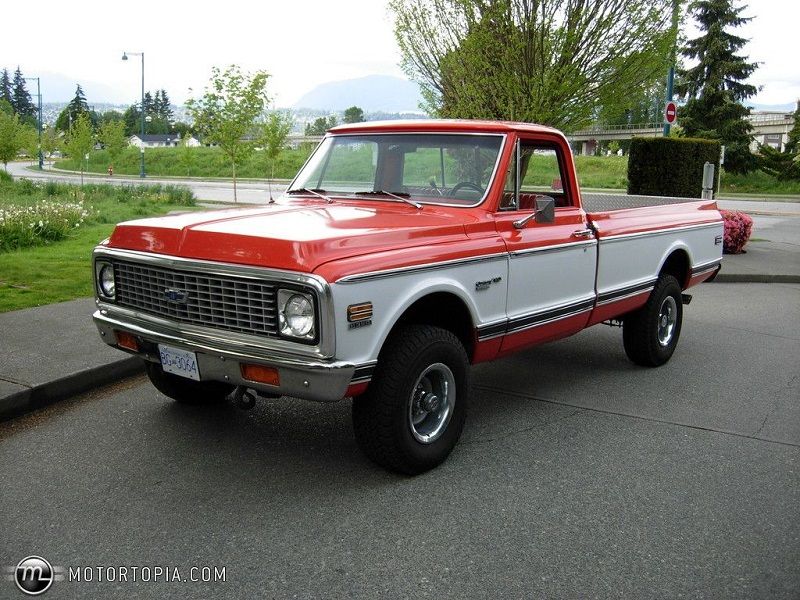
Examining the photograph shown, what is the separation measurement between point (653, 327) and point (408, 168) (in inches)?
106

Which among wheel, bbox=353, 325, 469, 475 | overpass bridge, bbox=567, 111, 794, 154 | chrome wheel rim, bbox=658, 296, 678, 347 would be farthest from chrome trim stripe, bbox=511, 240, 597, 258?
overpass bridge, bbox=567, 111, 794, 154

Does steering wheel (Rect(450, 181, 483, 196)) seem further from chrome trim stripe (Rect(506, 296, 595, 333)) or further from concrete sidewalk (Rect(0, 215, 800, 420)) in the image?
concrete sidewalk (Rect(0, 215, 800, 420))

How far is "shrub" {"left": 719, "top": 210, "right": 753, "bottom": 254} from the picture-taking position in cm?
1381

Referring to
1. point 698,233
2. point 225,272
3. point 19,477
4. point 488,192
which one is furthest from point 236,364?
point 698,233

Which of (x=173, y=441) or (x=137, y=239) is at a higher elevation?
(x=137, y=239)

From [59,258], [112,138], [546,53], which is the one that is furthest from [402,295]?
[112,138]

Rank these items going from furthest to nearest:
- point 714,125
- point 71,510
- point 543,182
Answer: point 714,125 → point 543,182 → point 71,510

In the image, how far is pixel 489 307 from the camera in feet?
15.2

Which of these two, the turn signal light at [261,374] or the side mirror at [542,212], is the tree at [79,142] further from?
the turn signal light at [261,374]

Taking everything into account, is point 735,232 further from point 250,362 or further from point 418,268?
point 250,362

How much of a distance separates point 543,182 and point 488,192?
109 cm

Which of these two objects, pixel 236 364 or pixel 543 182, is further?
pixel 543 182

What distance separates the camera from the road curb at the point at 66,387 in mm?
5047

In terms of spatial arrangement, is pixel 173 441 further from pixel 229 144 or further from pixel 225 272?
pixel 229 144
